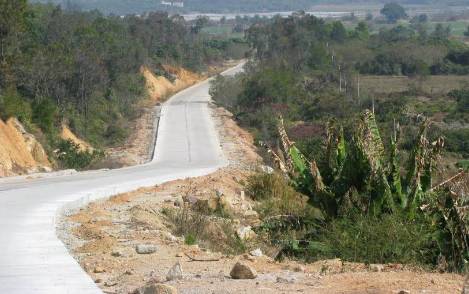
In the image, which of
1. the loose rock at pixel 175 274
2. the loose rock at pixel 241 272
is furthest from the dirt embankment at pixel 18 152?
the loose rock at pixel 241 272

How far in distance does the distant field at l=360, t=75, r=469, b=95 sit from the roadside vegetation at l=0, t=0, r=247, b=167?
61.8 feet

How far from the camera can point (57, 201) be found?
1953 centimetres

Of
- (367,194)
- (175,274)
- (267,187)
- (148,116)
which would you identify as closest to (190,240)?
(367,194)

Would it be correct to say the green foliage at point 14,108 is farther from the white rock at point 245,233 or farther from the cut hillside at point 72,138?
the white rock at point 245,233

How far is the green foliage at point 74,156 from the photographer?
37.6 meters

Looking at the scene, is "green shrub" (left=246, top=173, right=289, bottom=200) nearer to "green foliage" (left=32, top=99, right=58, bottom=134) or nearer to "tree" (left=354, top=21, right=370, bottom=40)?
"green foliage" (left=32, top=99, right=58, bottom=134)

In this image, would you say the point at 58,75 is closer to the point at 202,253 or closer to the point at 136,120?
the point at 136,120

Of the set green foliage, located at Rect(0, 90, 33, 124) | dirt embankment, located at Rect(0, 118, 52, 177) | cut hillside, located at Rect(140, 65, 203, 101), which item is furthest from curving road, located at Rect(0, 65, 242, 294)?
cut hillside, located at Rect(140, 65, 203, 101)

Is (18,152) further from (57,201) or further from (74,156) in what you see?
(57,201)

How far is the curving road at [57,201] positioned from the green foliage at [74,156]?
8.34 ft

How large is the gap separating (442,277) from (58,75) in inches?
1563

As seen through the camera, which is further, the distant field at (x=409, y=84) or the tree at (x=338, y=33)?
the tree at (x=338, y=33)

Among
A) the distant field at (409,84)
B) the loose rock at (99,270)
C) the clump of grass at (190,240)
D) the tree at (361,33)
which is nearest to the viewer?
the loose rock at (99,270)

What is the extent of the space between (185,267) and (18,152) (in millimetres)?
24719
